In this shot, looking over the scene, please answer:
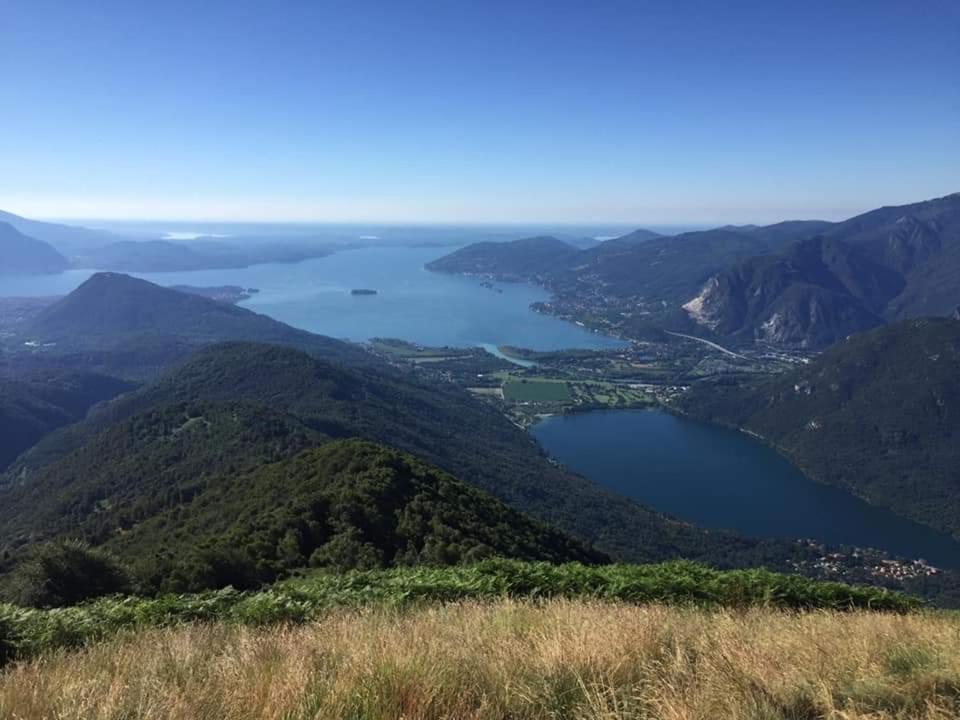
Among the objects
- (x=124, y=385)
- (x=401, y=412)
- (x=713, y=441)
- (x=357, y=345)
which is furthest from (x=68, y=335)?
(x=713, y=441)

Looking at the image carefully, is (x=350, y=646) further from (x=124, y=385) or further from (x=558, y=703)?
(x=124, y=385)

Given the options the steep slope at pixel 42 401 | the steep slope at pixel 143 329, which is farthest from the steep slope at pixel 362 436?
the steep slope at pixel 143 329

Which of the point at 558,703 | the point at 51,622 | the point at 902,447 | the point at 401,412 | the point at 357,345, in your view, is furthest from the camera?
the point at 357,345

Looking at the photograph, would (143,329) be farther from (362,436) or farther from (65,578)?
(65,578)

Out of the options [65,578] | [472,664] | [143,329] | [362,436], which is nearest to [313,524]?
[65,578]

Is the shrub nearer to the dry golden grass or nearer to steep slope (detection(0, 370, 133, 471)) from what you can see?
the dry golden grass

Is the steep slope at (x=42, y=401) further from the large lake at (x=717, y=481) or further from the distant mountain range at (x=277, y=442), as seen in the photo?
the large lake at (x=717, y=481)

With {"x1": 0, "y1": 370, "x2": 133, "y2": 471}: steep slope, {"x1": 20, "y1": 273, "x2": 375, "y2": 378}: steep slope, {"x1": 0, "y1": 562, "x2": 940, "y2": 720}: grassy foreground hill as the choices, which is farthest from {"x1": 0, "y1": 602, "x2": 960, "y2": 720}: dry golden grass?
{"x1": 20, "y1": 273, "x2": 375, "y2": 378}: steep slope
